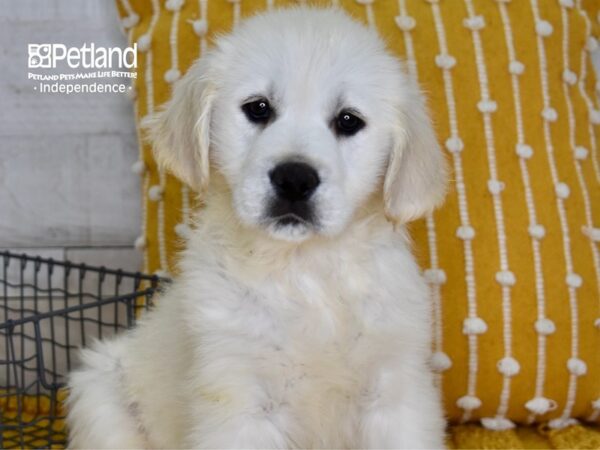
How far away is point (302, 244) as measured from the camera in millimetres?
1473

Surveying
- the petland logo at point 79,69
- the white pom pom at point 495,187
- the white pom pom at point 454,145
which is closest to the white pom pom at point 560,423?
the white pom pom at point 495,187

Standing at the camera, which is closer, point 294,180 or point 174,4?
point 294,180

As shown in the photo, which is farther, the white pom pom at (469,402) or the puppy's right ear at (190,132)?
the white pom pom at (469,402)

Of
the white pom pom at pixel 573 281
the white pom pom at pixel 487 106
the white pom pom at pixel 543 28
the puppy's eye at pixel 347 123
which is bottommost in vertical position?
the white pom pom at pixel 573 281

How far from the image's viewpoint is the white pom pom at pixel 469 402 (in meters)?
1.86

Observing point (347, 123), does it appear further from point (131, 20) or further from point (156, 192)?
point (131, 20)

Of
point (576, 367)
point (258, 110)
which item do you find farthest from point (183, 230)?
point (576, 367)

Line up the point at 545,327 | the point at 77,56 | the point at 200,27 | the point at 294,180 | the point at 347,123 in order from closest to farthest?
the point at 294,180
the point at 347,123
the point at 545,327
the point at 200,27
the point at 77,56

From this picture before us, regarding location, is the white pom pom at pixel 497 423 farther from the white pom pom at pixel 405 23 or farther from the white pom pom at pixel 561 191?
the white pom pom at pixel 405 23

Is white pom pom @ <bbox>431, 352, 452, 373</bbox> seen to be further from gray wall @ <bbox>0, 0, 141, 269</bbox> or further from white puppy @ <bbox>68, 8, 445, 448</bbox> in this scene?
gray wall @ <bbox>0, 0, 141, 269</bbox>

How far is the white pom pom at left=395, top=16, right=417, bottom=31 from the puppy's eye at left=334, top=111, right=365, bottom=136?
58 centimetres

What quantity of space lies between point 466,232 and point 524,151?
23cm

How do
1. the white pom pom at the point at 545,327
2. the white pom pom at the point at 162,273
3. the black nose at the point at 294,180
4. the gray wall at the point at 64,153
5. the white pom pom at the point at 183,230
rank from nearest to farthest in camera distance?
1. the black nose at the point at 294,180
2. the white pom pom at the point at 183,230
3. the white pom pom at the point at 545,327
4. the white pom pom at the point at 162,273
5. the gray wall at the point at 64,153

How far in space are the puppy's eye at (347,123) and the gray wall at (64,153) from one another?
1.12 metres
